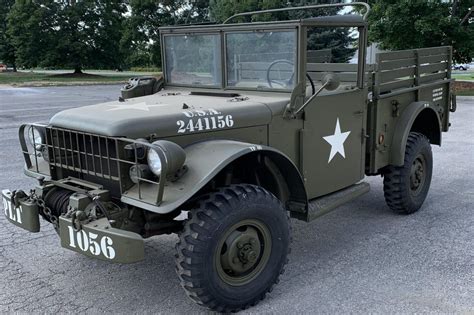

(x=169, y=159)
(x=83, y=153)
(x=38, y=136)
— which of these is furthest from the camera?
(x=38, y=136)

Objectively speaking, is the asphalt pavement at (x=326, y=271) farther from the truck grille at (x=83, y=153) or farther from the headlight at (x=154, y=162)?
the headlight at (x=154, y=162)

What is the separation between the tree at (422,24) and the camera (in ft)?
53.8

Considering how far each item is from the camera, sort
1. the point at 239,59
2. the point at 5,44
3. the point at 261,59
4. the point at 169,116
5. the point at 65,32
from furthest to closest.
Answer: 1. the point at 5,44
2. the point at 65,32
3. the point at 239,59
4. the point at 261,59
5. the point at 169,116

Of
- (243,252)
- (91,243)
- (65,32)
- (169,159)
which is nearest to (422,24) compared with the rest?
(243,252)

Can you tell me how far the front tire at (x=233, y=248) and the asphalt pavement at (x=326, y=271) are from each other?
200 millimetres

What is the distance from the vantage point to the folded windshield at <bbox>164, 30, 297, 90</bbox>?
4.06 meters

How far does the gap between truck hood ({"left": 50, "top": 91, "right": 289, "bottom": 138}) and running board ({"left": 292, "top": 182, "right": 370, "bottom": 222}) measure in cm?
81

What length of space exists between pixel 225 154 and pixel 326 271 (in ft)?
4.64

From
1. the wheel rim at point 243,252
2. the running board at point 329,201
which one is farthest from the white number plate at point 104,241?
the running board at point 329,201

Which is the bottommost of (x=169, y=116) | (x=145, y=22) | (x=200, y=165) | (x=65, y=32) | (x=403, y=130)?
(x=403, y=130)

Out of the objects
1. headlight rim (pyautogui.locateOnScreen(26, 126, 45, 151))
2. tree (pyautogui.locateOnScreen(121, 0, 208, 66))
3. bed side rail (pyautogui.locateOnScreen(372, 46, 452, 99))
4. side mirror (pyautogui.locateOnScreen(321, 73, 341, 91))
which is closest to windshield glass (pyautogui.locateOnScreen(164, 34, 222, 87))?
side mirror (pyautogui.locateOnScreen(321, 73, 341, 91))

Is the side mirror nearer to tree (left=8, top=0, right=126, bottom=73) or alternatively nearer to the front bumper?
the front bumper

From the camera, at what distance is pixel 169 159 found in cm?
296

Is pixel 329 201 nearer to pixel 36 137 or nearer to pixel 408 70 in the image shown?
pixel 408 70
